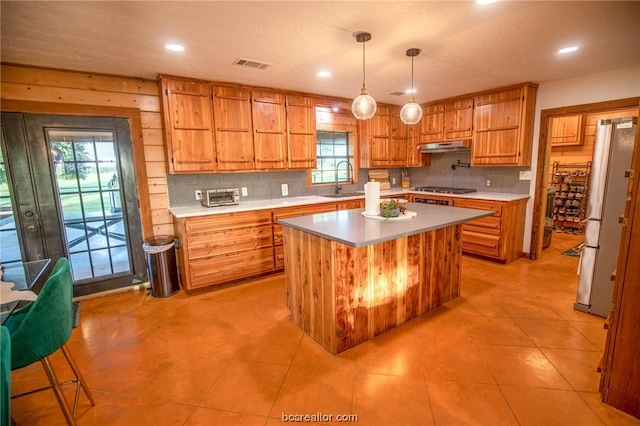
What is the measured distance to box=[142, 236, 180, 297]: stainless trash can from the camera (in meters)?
3.32

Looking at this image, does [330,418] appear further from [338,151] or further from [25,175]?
[338,151]

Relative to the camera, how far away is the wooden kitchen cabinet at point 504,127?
4.00 m

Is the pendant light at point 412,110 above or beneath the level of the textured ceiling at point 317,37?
beneath

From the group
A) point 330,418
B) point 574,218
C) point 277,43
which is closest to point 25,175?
point 277,43

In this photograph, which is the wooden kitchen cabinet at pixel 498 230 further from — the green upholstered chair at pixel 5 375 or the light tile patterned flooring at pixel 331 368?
the green upholstered chair at pixel 5 375

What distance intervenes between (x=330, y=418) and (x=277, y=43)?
2715 mm

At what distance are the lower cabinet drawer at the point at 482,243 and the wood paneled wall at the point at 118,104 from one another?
406 cm

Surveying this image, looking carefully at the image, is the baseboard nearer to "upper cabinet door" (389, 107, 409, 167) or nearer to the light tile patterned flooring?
the light tile patterned flooring

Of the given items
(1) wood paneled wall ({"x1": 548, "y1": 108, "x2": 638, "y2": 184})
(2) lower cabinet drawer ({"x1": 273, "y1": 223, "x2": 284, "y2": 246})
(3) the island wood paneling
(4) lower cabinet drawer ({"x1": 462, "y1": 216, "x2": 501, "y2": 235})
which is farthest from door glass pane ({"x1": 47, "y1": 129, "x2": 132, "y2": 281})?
(1) wood paneled wall ({"x1": 548, "y1": 108, "x2": 638, "y2": 184})

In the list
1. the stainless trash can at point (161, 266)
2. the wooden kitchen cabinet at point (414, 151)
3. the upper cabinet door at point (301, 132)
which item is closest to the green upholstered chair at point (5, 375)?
the stainless trash can at point (161, 266)

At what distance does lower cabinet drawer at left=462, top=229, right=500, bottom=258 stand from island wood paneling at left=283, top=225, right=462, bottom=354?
155 cm

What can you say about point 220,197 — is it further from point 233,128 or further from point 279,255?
point 279,255

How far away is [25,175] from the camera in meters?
2.96

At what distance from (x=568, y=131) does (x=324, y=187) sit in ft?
15.5
